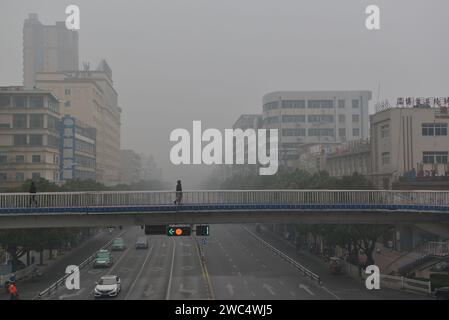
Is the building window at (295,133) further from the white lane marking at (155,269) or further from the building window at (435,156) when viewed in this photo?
the white lane marking at (155,269)

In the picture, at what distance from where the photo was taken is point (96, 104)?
111 meters

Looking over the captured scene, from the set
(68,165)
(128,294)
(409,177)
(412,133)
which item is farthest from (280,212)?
(68,165)

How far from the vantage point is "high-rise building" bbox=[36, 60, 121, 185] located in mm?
103312

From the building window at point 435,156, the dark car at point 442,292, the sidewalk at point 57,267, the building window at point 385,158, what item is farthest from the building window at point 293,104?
the dark car at point 442,292

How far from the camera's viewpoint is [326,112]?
10725cm

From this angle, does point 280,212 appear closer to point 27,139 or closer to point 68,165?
point 27,139

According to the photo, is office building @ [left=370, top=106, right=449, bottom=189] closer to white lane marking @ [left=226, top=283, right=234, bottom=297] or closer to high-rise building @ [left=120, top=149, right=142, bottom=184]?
white lane marking @ [left=226, top=283, right=234, bottom=297]

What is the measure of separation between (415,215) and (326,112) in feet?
256

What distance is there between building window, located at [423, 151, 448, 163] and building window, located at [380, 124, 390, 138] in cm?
417

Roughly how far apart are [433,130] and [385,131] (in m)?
4.72

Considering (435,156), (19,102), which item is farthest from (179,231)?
(19,102)

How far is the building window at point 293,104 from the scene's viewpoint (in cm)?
10769
